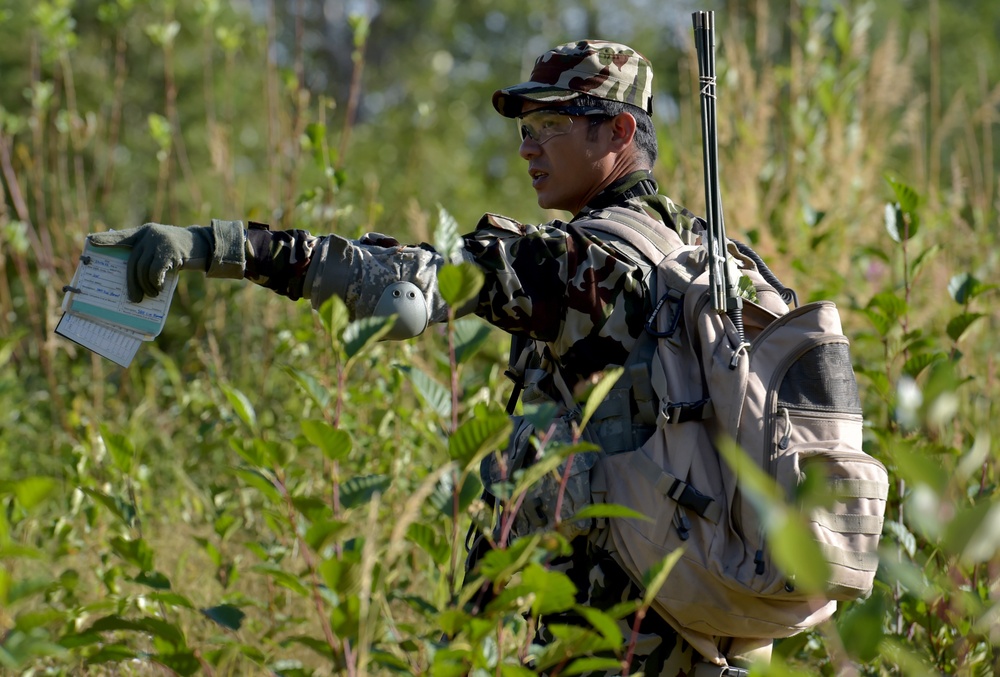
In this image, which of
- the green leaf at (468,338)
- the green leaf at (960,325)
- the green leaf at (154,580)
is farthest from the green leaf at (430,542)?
the green leaf at (960,325)

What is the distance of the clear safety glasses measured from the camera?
2254 millimetres

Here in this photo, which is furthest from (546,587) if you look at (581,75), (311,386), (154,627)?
(581,75)

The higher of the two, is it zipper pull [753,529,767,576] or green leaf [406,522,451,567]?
green leaf [406,522,451,567]

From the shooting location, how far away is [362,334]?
58.3 inches

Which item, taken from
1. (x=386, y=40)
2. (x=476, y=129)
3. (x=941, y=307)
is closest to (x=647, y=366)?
(x=941, y=307)

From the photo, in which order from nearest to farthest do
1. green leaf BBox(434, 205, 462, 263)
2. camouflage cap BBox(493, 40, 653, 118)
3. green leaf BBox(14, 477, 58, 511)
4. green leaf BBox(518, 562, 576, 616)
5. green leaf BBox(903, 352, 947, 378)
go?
green leaf BBox(14, 477, 58, 511) → green leaf BBox(518, 562, 576, 616) → green leaf BBox(434, 205, 462, 263) → camouflage cap BBox(493, 40, 653, 118) → green leaf BBox(903, 352, 947, 378)

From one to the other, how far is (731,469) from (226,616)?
89 centimetres

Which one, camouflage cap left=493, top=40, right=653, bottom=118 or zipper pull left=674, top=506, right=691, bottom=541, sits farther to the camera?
camouflage cap left=493, top=40, right=653, bottom=118

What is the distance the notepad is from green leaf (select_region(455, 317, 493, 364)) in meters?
0.55

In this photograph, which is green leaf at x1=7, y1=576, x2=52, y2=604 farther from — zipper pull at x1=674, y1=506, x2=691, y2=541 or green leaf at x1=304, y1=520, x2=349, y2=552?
zipper pull at x1=674, y1=506, x2=691, y2=541

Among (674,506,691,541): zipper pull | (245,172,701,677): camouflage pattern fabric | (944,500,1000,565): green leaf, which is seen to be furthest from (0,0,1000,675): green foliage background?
(674,506,691,541): zipper pull

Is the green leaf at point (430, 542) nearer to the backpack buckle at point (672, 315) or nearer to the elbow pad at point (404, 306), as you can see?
the elbow pad at point (404, 306)

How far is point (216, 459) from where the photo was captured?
4699 millimetres

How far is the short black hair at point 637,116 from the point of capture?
7.39 ft
